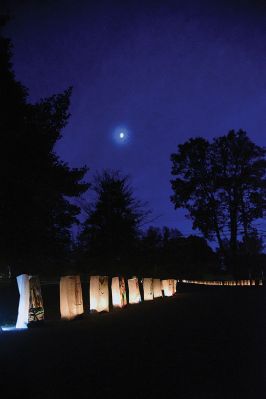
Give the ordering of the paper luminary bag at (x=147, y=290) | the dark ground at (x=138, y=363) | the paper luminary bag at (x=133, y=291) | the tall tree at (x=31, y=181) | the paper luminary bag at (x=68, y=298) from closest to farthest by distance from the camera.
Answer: the dark ground at (x=138, y=363) → the paper luminary bag at (x=68, y=298) → the tall tree at (x=31, y=181) → the paper luminary bag at (x=133, y=291) → the paper luminary bag at (x=147, y=290)

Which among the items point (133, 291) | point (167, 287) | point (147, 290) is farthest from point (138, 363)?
point (167, 287)

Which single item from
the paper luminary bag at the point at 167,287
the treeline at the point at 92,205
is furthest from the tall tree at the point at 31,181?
the paper luminary bag at the point at 167,287

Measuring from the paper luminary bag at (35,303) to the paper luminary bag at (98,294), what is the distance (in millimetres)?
3528

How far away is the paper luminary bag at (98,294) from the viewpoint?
1459 cm

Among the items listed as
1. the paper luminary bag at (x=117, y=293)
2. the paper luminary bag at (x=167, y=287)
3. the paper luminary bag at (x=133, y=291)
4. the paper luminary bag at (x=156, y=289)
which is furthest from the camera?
the paper luminary bag at (x=167, y=287)

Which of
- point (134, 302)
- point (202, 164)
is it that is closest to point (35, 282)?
point (134, 302)

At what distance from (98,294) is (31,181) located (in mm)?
4580

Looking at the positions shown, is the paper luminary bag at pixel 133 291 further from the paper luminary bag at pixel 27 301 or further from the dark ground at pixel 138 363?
the dark ground at pixel 138 363

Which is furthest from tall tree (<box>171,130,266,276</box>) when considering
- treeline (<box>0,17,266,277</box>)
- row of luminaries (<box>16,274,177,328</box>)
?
row of luminaries (<box>16,274,177,328</box>)

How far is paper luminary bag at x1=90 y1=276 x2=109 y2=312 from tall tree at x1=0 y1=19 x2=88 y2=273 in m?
2.90

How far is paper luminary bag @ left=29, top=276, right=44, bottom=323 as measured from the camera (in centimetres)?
1091

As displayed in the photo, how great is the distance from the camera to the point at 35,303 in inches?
435

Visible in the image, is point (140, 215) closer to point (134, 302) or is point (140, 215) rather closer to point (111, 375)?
point (134, 302)

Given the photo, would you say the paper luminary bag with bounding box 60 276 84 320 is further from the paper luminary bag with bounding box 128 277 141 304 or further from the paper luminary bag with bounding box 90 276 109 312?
the paper luminary bag with bounding box 128 277 141 304
